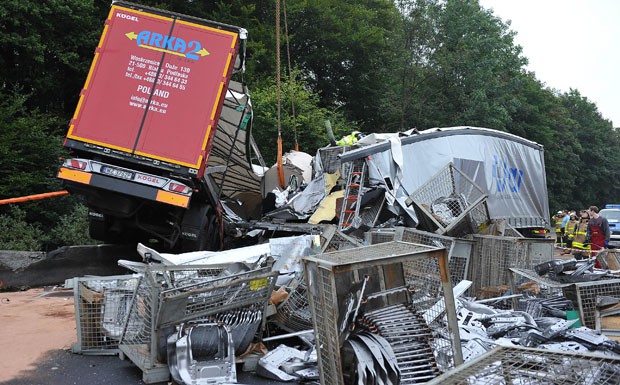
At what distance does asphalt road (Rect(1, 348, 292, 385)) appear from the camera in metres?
4.79

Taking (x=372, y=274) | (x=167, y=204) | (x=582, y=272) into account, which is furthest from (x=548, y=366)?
(x=167, y=204)

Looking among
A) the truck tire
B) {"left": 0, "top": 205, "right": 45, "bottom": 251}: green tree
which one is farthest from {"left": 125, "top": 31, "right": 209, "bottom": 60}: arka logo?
{"left": 0, "top": 205, "right": 45, "bottom": 251}: green tree

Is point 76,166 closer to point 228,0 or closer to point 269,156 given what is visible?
point 269,156

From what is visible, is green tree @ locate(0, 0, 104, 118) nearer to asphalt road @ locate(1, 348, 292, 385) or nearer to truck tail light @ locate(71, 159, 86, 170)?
truck tail light @ locate(71, 159, 86, 170)

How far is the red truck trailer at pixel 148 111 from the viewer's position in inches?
344

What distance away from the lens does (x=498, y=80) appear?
106ft

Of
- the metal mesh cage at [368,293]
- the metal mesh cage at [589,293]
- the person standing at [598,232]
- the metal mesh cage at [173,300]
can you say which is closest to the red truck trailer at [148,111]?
the metal mesh cage at [173,300]

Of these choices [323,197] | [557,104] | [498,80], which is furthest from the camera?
[557,104]

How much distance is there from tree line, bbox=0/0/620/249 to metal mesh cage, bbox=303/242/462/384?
9.10 m

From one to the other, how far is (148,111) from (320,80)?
22145 millimetres

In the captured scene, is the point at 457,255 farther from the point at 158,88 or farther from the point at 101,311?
the point at 158,88

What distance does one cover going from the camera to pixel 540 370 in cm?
252

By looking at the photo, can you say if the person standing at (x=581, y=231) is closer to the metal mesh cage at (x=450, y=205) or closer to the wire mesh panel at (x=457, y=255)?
the metal mesh cage at (x=450, y=205)

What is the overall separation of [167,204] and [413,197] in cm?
386
